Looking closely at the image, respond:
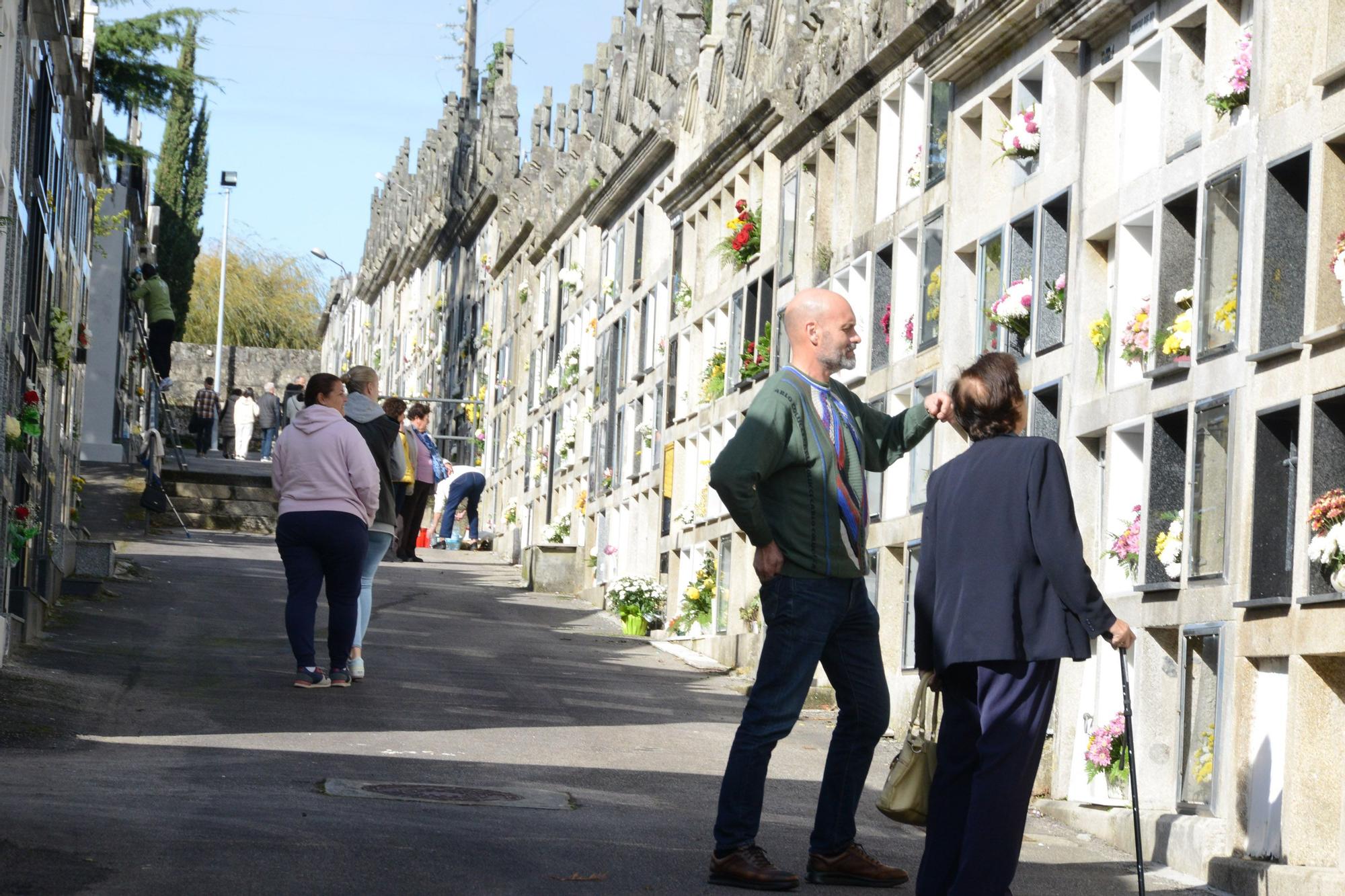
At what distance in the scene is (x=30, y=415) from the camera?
13039 millimetres

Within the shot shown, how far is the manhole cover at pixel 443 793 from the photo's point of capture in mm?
8477

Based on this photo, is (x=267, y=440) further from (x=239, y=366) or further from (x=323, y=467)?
(x=323, y=467)

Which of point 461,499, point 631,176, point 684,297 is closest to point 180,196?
point 461,499

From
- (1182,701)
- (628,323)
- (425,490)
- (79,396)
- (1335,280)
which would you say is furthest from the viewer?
(628,323)

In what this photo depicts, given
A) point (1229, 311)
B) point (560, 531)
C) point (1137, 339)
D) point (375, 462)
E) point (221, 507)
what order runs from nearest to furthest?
point (1229, 311), point (1137, 339), point (375, 462), point (560, 531), point (221, 507)

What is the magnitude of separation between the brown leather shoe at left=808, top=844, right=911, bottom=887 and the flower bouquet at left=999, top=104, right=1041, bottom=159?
652cm

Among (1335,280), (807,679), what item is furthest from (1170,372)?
(807,679)

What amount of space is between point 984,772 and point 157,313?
90.6ft

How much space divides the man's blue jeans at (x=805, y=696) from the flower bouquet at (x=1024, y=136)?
614 cm

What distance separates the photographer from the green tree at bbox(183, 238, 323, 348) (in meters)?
81.2

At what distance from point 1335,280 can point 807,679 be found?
3148mm

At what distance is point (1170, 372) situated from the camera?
10.2 m

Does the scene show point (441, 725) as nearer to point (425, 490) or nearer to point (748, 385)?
point (748, 385)

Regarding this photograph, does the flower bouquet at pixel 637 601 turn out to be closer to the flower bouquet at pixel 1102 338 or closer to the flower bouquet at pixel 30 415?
the flower bouquet at pixel 30 415
